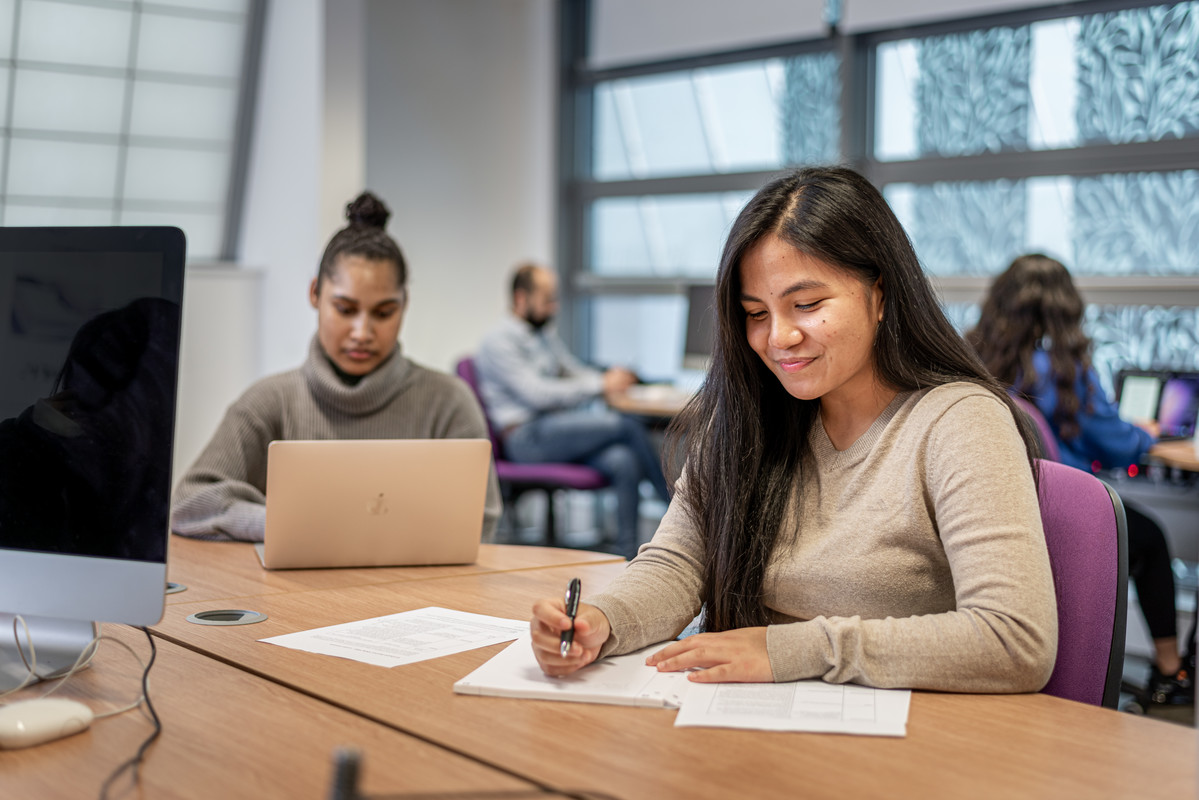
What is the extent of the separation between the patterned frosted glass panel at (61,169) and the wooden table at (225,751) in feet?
12.4

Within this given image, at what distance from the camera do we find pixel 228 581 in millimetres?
1757

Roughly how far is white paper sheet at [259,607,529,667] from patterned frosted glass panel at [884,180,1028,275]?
3.46 metres

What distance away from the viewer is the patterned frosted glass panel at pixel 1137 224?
4.15 metres

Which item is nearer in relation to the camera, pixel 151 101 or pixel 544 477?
pixel 544 477

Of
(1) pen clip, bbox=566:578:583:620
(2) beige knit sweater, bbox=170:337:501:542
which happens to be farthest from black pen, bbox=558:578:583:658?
(2) beige knit sweater, bbox=170:337:501:542

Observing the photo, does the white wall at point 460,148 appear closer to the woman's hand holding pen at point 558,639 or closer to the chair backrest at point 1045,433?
the chair backrest at point 1045,433

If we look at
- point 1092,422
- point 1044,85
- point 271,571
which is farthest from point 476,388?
point 271,571

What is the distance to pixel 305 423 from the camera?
231 cm

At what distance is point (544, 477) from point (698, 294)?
1.14 meters

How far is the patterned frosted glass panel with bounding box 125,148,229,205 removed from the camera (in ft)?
15.6

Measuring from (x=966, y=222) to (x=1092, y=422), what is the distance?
5.40ft

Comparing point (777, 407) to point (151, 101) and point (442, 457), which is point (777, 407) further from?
point (151, 101)

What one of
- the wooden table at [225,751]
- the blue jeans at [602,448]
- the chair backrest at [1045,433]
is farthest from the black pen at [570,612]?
the blue jeans at [602,448]

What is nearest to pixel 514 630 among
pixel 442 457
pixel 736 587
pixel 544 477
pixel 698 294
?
pixel 736 587
